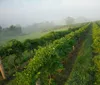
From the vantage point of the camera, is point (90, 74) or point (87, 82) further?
point (90, 74)

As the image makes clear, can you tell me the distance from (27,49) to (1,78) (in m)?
10.1

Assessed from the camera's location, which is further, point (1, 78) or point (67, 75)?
point (1, 78)

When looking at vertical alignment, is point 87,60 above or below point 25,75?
below

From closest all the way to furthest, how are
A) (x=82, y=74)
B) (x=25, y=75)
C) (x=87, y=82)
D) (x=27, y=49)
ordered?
1. (x=25, y=75)
2. (x=87, y=82)
3. (x=82, y=74)
4. (x=27, y=49)

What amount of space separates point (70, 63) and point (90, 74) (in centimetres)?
888

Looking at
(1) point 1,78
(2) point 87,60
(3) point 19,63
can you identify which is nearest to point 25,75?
(1) point 1,78

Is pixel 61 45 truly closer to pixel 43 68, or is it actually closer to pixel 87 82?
pixel 87 82

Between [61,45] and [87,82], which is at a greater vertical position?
[61,45]

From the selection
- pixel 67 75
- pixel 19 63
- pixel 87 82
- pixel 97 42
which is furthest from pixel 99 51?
pixel 19 63

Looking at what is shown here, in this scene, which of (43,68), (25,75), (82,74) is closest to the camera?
(25,75)

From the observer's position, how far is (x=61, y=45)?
1224 inches

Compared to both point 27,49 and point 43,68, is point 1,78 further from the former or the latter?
point 43,68

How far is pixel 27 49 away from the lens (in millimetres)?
38250

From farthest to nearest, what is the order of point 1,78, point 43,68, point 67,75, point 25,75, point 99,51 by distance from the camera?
point 99,51 < point 1,78 < point 67,75 < point 43,68 < point 25,75
